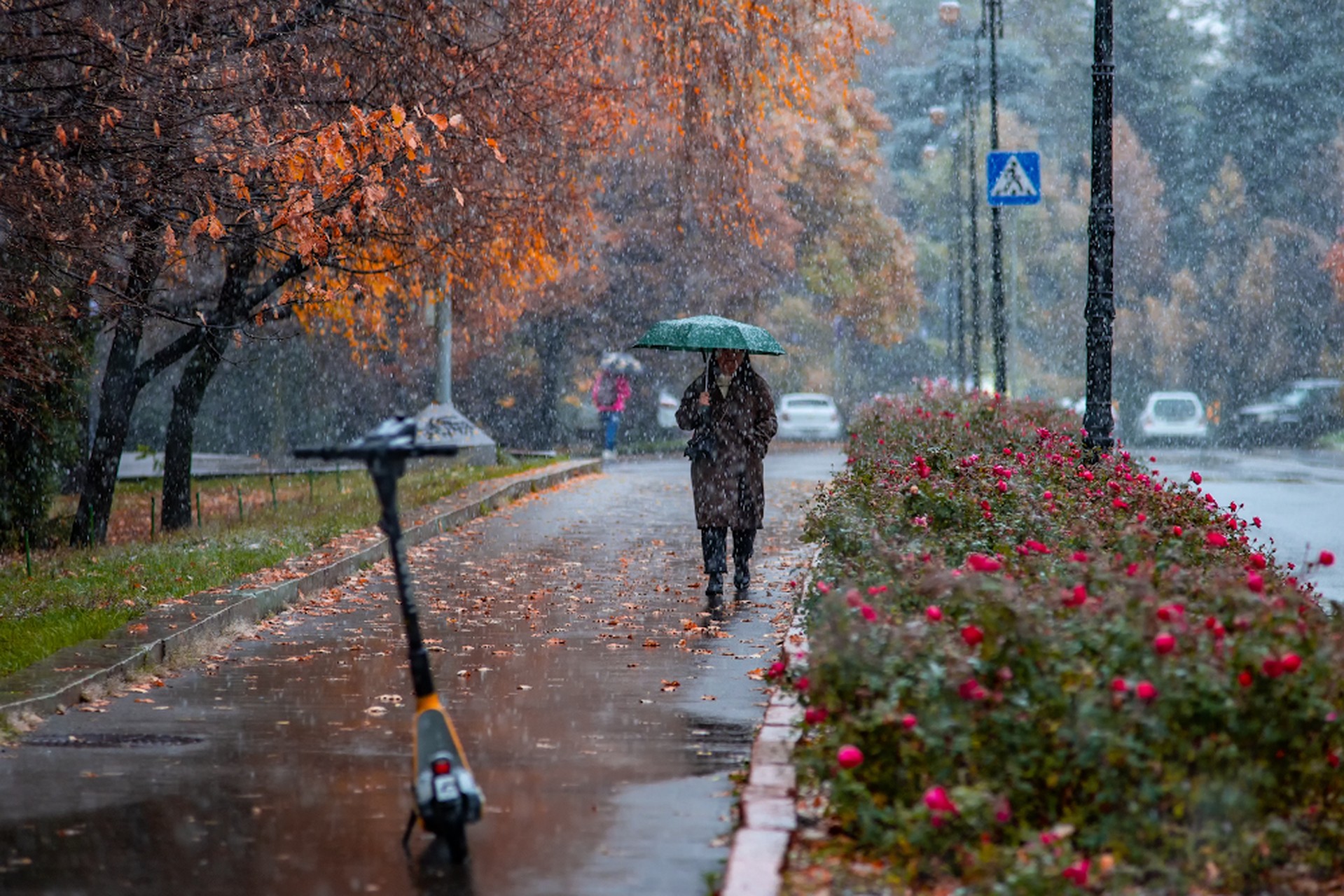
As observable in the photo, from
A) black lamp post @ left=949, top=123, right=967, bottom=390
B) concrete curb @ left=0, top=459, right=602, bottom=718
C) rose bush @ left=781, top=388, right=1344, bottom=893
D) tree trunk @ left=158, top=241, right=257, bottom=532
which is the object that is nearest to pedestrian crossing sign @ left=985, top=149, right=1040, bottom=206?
tree trunk @ left=158, top=241, right=257, bottom=532

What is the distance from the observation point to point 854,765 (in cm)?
546

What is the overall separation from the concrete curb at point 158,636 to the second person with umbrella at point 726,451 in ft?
9.80

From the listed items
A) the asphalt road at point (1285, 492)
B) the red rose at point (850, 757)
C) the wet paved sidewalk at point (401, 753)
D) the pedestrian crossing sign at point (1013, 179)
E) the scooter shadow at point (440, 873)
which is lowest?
the scooter shadow at point (440, 873)

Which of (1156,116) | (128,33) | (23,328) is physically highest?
(1156,116)

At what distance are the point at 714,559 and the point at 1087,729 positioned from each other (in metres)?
7.90

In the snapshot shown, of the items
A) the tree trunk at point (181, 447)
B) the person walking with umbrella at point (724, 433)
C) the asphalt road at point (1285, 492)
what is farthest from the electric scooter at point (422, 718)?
the tree trunk at point (181, 447)

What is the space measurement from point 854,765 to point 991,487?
190 inches

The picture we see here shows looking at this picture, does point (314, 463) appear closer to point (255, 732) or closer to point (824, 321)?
point (824, 321)

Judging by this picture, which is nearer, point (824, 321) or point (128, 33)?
point (128, 33)

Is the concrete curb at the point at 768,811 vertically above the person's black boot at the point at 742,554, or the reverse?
the person's black boot at the point at 742,554

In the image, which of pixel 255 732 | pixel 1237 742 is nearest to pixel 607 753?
pixel 255 732

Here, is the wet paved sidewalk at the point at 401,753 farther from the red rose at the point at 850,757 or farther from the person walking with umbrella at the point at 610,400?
the person walking with umbrella at the point at 610,400

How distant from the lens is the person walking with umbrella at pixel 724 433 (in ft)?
42.1

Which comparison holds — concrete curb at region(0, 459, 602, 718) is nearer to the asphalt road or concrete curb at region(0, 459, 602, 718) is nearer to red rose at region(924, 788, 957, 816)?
red rose at region(924, 788, 957, 816)
